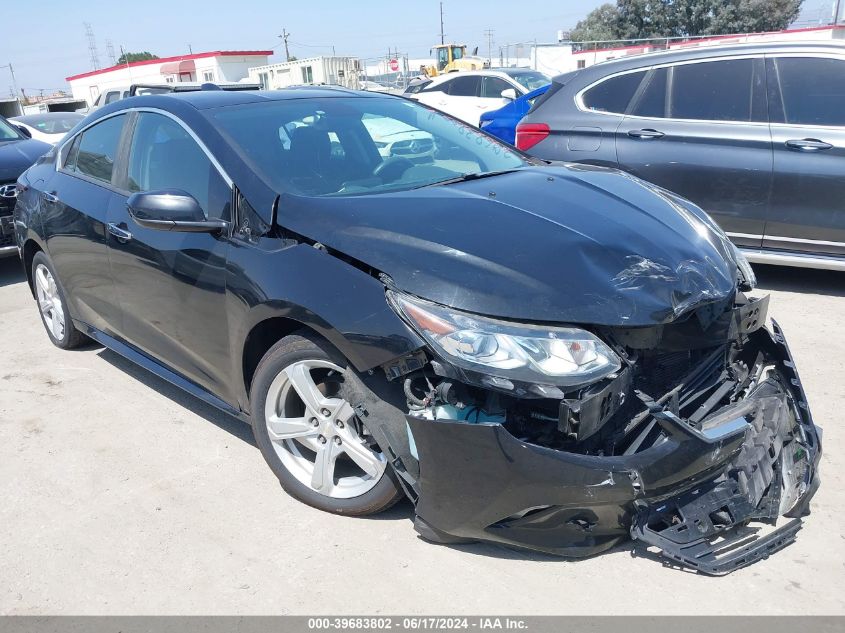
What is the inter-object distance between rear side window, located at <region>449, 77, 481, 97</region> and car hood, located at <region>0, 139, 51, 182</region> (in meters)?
8.41

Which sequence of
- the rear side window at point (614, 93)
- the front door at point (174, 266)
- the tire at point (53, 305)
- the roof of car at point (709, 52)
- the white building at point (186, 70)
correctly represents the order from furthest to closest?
1. the white building at point (186, 70)
2. the rear side window at point (614, 93)
3. the roof of car at point (709, 52)
4. the tire at point (53, 305)
5. the front door at point (174, 266)

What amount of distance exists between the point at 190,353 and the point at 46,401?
1.46m

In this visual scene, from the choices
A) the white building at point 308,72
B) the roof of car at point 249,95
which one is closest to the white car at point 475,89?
the roof of car at point 249,95

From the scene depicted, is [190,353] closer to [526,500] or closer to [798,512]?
[526,500]

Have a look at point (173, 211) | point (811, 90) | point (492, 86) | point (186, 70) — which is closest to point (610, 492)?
point (173, 211)

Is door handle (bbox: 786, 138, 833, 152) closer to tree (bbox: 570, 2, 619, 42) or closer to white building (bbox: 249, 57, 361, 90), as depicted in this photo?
white building (bbox: 249, 57, 361, 90)

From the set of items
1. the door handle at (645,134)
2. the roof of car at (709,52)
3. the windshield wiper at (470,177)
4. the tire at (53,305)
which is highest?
the roof of car at (709,52)

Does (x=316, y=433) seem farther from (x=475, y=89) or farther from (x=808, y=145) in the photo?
(x=475, y=89)

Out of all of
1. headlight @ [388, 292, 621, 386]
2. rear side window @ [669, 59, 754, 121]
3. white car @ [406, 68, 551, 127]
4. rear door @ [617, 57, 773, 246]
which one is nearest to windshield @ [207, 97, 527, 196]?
headlight @ [388, 292, 621, 386]

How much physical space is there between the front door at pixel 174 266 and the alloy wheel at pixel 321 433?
0.40 meters

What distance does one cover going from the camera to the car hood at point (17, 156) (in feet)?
23.5

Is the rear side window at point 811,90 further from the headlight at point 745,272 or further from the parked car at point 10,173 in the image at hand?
the parked car at point 10,173

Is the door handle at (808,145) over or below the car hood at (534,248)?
below

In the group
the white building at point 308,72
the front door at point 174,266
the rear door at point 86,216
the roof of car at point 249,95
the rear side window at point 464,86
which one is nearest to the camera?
the front door at point 174,266
